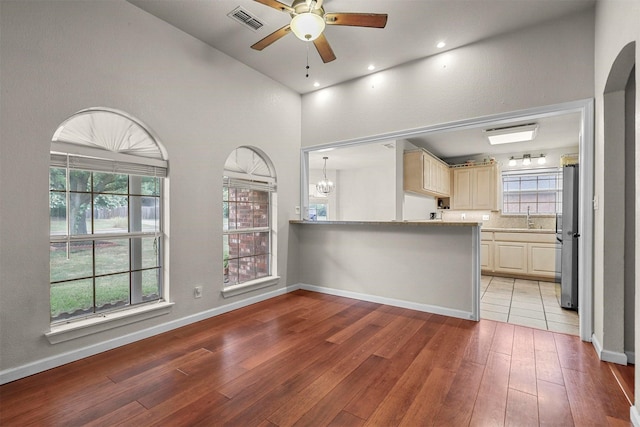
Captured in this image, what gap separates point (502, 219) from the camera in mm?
6594

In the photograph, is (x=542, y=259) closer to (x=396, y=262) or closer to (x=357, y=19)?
(x=396, y=262)

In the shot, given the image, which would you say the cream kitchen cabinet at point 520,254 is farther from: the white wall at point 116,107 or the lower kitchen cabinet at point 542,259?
the white wall at point 116,107

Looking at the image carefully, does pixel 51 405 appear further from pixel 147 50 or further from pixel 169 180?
pixel 147 50

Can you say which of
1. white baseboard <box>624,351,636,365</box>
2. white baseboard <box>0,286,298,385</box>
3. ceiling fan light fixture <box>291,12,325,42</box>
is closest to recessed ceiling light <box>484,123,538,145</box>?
white baseboard <box>624,351,636,365</box>

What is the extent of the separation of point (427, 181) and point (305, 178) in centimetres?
235

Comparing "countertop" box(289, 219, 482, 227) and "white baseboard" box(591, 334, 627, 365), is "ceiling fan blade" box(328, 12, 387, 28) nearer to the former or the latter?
"countertop" box(289, 219, 482, 227)

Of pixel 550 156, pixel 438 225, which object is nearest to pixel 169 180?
pixel 438 225

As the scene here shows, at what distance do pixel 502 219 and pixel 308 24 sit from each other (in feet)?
20.5

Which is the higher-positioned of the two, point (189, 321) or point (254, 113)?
point (254, 113)

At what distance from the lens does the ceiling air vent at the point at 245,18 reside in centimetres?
274

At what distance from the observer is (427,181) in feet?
17.9

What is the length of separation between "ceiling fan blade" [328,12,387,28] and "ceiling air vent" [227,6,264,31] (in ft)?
3.07

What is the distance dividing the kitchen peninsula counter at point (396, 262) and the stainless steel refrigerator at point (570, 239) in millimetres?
1409

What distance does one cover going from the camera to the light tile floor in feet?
10.5
